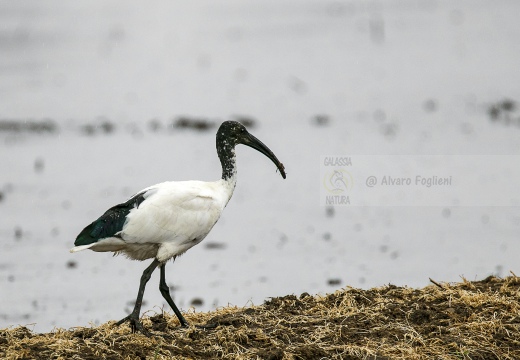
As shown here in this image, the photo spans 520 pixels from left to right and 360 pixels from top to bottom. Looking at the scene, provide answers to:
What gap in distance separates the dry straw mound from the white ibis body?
53cm

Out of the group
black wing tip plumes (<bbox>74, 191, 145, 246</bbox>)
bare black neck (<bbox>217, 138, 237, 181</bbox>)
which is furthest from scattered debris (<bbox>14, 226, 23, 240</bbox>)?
black wing tip plumes (<bbox>74, 191, 145, 246</bbox>)

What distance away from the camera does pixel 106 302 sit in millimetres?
10539

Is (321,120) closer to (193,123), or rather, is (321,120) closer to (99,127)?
(193,123)

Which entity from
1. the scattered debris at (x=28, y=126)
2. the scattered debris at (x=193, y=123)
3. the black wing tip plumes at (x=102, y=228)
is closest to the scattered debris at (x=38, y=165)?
the scattered debris at (x=28, y=126)

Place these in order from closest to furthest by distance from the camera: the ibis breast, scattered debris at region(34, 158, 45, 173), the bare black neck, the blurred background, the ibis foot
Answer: the ibis foot < the ibis breast < the bare black neck < the blurred background < scattered debris at region(34, 158, 45, 173)

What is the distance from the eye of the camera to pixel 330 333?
772 cm

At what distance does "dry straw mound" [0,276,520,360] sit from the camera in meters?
7.35

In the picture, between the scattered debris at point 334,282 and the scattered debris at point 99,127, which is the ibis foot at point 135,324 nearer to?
the scattered debris at point 334,282

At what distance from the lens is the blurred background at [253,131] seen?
1123 cm

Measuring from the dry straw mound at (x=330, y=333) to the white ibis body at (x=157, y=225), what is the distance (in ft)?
1.73

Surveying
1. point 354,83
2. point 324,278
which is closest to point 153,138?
point 354,83

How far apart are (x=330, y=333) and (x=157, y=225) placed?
1689mm

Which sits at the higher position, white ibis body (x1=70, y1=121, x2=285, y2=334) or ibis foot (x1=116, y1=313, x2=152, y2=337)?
white ibis body (x1=70, y1=121, x2=285, y2=334)

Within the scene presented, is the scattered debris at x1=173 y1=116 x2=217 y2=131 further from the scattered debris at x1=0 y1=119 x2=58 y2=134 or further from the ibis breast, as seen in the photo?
the ibis breast
